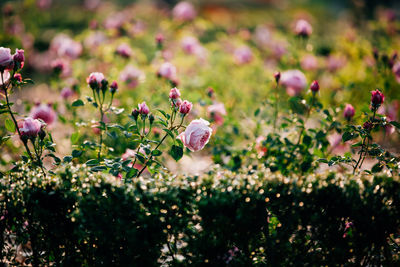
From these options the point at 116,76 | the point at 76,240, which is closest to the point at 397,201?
the point at 76,240

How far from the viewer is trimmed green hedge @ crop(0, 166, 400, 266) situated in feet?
5.98

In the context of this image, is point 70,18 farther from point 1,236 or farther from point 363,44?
point 1,236

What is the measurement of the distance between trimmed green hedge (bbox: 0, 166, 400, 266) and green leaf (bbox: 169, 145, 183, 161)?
0.43 feet

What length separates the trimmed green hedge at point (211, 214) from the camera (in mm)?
1824

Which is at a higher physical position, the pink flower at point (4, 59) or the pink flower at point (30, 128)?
the pink flower at point (4, 59)

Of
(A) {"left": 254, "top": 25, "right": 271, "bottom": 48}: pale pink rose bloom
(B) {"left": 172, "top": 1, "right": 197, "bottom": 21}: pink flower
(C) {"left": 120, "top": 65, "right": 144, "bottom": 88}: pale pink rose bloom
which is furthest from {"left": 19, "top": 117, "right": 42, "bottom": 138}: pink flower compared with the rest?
(A) {"left": 254, "top": 25, "right": 271, "bottom": 48}: pale pink rose bloom

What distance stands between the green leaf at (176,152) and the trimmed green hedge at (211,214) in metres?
0.13

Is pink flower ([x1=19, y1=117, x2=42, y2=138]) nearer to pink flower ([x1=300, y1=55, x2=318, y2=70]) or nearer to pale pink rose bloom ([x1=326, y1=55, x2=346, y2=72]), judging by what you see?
pink flower ([x1=300, y1=55, x2=318, y2=70])

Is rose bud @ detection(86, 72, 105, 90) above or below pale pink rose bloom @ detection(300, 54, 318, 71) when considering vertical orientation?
below

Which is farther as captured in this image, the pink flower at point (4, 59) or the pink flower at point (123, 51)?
the pink flower at point (123, 51)

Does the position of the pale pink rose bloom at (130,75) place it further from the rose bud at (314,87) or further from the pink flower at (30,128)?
the rose bud at (314,87)

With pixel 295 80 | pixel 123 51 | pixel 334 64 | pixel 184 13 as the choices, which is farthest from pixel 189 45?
pixel 334 64

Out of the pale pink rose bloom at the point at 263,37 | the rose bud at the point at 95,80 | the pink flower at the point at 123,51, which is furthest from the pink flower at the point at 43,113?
the pale pink rose bloom at the point at 263,37

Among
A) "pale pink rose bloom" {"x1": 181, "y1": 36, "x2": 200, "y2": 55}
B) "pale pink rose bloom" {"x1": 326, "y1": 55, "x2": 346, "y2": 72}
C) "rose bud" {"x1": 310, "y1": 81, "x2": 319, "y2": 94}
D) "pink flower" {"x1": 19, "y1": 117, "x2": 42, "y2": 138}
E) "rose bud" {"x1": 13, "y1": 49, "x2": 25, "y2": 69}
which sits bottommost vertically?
"pink flower" {"x1": 19, "y1": 117, "x2": 42, "y2": 138}
